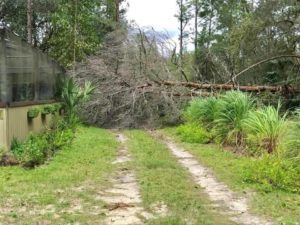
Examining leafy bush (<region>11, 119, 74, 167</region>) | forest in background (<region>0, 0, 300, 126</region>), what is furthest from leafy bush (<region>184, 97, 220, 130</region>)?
leafy bush (<region>11, 119, 74, 167</region>)

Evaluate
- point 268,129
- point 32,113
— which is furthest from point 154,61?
point 268,129

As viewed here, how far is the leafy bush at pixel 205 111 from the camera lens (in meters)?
13.2

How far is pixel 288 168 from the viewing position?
6.75 m

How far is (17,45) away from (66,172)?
421 cm

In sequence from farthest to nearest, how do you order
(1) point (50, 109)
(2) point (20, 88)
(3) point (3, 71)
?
1. (1) point (50, 109)
2. (2) point (20, 88)
3. (3) point (3, 71)

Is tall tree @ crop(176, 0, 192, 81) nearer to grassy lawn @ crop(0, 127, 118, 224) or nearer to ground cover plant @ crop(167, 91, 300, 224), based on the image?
ground cover plant @ crop(167, 91, 300, 224)

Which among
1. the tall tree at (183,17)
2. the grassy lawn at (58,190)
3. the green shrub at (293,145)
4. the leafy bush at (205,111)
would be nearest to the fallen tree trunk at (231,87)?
the leafy bush at (205,111)

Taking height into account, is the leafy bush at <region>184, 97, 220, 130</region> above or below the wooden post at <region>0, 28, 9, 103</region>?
below

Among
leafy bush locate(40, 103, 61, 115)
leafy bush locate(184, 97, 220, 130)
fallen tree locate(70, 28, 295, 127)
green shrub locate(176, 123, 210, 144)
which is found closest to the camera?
green shrub locate(176, 123, 210, 144)

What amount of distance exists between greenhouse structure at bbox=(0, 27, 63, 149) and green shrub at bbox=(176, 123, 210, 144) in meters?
4.24

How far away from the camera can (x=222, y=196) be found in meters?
6.09

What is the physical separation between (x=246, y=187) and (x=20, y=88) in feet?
21.2

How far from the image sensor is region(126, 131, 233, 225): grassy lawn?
4.99 m

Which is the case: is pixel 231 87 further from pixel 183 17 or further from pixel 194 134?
pixel 183 17
